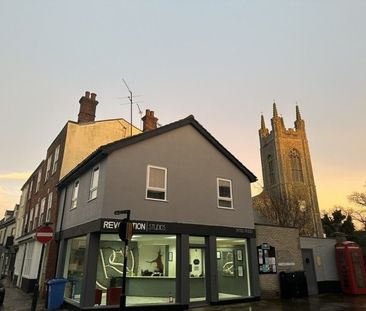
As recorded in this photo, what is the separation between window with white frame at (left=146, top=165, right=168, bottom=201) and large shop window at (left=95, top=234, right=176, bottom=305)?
172 centimetres

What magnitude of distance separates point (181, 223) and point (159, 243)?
1.28 m

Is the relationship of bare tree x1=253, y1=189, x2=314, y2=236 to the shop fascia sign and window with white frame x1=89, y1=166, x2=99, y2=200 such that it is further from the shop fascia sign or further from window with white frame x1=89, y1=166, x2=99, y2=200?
window with white frame x1=89, y1=166, x2=99, y2=200

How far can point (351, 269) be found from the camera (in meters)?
16.5

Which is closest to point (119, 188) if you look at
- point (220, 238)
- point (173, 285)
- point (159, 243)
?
point (159, 243)

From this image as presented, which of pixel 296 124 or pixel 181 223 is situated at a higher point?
pixel 296 124

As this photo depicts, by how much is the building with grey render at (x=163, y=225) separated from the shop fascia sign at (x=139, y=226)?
39 millimetres

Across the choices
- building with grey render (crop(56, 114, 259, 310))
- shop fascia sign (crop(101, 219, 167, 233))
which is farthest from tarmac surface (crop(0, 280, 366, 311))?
shop fascia sign (crop(101, 219, 167, 233))

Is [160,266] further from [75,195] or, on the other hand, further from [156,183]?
[75,195]

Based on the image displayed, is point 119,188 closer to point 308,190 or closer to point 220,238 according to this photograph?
point 220,238

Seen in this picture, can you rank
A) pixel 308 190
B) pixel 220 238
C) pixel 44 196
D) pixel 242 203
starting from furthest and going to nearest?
pixel 308 190 → pixel 44 196 → pixel 242 203 → pixel 220 238

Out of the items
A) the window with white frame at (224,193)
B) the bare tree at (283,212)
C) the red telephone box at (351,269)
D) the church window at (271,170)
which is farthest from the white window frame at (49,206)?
the church window at (271,170)

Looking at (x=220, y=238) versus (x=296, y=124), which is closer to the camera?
(x=220, y=238)

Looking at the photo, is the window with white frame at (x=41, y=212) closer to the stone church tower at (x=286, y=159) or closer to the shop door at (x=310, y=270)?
the shop door at (x=310, y=270)

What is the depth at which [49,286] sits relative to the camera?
12.8 m
